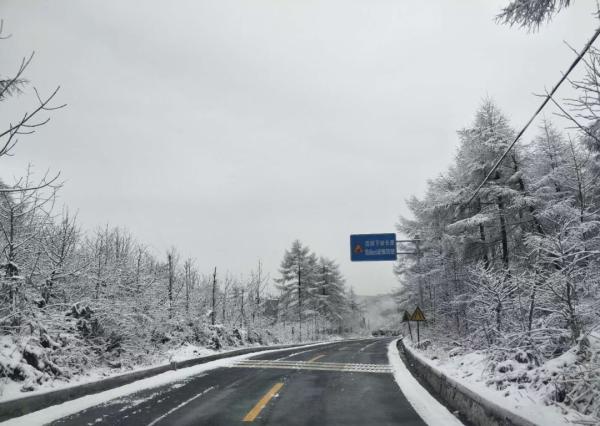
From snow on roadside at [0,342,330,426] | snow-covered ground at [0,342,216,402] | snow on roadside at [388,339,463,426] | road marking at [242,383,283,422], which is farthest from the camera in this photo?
snow-covered ground at [0,342,216,402]

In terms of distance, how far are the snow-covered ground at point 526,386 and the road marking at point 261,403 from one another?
3.48 meters

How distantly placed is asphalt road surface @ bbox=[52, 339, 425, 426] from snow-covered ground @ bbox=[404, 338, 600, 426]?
1359mm

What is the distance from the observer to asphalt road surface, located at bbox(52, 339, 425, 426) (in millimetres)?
6270

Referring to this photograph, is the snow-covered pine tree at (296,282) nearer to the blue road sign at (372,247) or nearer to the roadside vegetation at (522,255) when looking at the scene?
the roadside vegetation at (522,255)

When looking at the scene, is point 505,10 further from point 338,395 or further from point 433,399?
point 338,395

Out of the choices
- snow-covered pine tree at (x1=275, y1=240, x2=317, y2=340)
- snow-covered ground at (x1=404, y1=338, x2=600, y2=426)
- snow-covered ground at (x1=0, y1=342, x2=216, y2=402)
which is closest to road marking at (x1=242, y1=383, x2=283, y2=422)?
snow-covered ground at (x1=404, y1=338, x2=600, y2=426)

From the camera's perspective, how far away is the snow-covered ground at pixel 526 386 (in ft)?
14.2

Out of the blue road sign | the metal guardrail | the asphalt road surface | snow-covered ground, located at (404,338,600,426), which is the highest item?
the blue road sign

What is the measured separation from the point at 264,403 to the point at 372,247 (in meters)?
17.4

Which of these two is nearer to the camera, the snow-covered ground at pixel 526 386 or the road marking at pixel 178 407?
the snow-covered ground at pixel 526 386

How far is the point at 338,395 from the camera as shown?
8445 mm

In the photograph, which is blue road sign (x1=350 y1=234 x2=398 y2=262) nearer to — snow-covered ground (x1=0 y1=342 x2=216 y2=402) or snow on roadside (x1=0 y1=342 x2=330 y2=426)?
snow on roadside (x1=0 y1=342 x2=330 y2=426)

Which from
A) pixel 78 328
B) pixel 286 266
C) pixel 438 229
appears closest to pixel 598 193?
pixel 438 229

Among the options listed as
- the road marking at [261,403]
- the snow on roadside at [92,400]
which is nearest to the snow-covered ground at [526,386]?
the road marking at [261,403]
